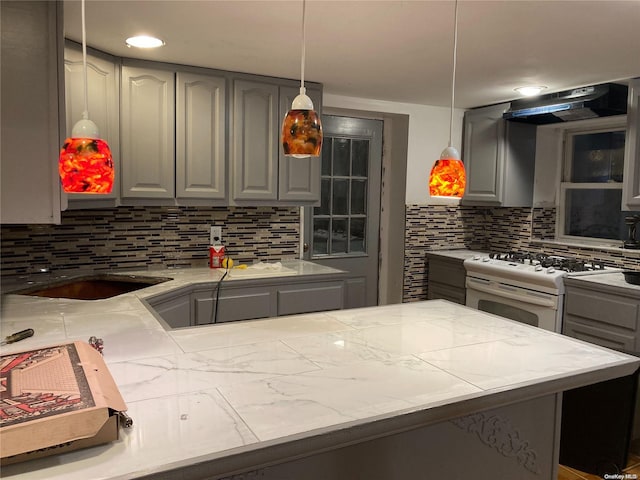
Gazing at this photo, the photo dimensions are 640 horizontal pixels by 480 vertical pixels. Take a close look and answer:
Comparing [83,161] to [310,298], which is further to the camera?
[310,298]

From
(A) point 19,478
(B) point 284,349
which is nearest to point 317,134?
(B) point 284,349

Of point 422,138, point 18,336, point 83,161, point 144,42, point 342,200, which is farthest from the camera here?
point 422,138

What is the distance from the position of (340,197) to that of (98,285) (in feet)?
6.40

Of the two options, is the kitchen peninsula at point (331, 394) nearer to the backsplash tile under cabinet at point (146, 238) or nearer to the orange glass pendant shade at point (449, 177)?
the orange glass pendant shade at point (449, 177)

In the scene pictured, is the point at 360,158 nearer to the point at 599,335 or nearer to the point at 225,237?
the point at 225,237

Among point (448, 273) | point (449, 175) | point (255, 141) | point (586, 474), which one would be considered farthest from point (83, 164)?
point (448, 273)

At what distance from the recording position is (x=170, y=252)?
3.39 m

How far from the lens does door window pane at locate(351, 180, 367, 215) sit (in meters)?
4.22

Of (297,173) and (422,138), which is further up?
(422,138)

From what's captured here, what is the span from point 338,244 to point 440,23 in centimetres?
223

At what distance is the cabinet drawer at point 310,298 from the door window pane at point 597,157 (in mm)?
2227

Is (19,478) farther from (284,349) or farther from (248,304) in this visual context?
(248,304)

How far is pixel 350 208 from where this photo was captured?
421 cm

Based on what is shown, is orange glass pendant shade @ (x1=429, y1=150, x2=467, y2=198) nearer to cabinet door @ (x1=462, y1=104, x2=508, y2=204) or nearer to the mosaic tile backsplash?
the mosaic tile backsplash
